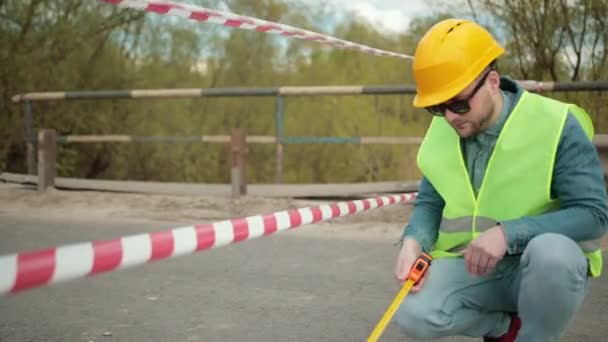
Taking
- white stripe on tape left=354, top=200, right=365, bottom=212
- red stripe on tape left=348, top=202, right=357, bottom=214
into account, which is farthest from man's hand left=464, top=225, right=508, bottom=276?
white stripe on tape left=354, top=200, right=365, bottom=212

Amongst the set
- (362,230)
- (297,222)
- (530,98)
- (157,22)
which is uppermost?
(157,22)

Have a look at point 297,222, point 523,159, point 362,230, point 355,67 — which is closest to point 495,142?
point 523,159

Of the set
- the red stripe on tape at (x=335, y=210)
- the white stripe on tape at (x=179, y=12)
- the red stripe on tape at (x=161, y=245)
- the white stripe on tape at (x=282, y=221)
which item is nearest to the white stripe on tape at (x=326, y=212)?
the red stripe on tape at (x=335, y=210)

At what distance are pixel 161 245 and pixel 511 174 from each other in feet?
3.51

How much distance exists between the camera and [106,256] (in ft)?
5.22

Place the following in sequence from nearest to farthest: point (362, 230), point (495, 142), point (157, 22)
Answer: point (495, 142)
point (362, 230)
point (157, 22)

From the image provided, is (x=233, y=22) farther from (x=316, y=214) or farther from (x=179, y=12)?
(x=316, y=214)

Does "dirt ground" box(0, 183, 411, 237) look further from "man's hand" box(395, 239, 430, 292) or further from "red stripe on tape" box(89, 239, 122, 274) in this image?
"red stripe on tape" box(89, 239, 122, 274)

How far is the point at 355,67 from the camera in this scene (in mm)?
10469

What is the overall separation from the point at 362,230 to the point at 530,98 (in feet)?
10.9

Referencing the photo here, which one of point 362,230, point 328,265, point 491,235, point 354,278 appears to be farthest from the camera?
point 362,230

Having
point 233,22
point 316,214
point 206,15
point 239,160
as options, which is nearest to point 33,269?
point 316,214

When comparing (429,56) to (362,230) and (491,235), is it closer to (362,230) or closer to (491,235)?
(491,235)

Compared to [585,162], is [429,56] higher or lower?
higher
